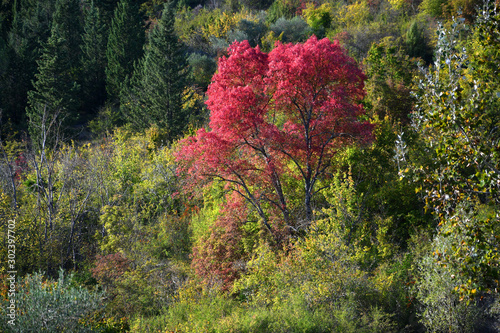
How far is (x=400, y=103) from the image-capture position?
55.4 feet

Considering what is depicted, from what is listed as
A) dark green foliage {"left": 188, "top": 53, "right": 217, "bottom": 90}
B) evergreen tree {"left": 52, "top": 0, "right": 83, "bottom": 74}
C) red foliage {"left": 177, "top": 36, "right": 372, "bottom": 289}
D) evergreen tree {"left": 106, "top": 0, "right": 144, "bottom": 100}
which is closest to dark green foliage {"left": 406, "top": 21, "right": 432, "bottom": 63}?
dark green foliage {"left": 188, "top": 53, "right": 217, "bottom": 90}

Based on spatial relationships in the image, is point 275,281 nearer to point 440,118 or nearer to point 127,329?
point 127,329

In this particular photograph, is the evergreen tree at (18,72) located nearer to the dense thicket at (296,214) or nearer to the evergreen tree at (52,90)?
the evergreen tree at (52,90)

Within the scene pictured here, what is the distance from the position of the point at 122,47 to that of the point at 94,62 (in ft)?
11.7

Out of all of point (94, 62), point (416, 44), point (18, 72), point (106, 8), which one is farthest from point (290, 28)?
point (18, 72)

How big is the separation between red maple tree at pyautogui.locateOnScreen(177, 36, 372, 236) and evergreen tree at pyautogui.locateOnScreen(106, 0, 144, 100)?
22.1 meters

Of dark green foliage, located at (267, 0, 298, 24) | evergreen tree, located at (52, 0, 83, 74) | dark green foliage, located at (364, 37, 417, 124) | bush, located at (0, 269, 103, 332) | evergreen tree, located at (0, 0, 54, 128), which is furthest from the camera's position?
dark green foliage, located at (267, 0, 298, 24)

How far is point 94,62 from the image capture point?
32062mm

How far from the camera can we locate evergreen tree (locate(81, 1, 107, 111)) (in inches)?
1255

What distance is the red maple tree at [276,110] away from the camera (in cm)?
976

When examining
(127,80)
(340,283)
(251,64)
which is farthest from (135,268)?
(127,80)

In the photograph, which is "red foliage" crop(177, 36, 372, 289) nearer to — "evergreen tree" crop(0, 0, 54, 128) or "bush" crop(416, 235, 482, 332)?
"bush" crop(416, 235, 482, 332)

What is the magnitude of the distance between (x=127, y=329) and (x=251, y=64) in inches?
287

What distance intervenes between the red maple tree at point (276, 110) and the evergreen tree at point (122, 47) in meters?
22.1
